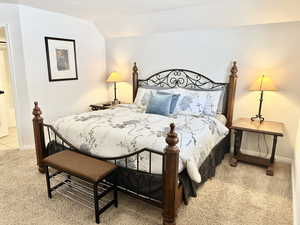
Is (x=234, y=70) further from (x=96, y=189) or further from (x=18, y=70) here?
(x=18, y=70)

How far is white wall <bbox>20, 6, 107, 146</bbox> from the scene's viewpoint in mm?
3506

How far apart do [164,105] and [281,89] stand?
1.77 metres

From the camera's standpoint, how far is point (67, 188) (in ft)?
8.65

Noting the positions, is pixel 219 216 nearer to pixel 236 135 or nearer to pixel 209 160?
pixel 209 160

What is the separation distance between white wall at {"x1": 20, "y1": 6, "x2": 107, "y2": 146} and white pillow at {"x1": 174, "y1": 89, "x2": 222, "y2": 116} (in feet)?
7.26

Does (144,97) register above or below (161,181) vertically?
above

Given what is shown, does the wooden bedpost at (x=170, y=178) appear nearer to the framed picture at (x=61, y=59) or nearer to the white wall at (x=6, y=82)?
the framed picture at (x=61, y=59)

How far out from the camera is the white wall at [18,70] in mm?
3285

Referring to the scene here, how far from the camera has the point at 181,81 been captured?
160 inches

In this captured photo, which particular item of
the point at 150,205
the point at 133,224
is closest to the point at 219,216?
the point at 150,205

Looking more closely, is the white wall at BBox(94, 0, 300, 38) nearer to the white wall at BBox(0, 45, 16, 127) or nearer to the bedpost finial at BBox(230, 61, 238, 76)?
the bedpost finial at BBox(230, 61, 238, 76)

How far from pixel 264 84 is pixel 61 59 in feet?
11.5

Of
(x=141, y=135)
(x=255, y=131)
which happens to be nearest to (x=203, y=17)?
(x=255, y=131)

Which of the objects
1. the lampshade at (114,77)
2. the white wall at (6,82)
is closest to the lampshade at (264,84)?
the lampshade at (114,77)
